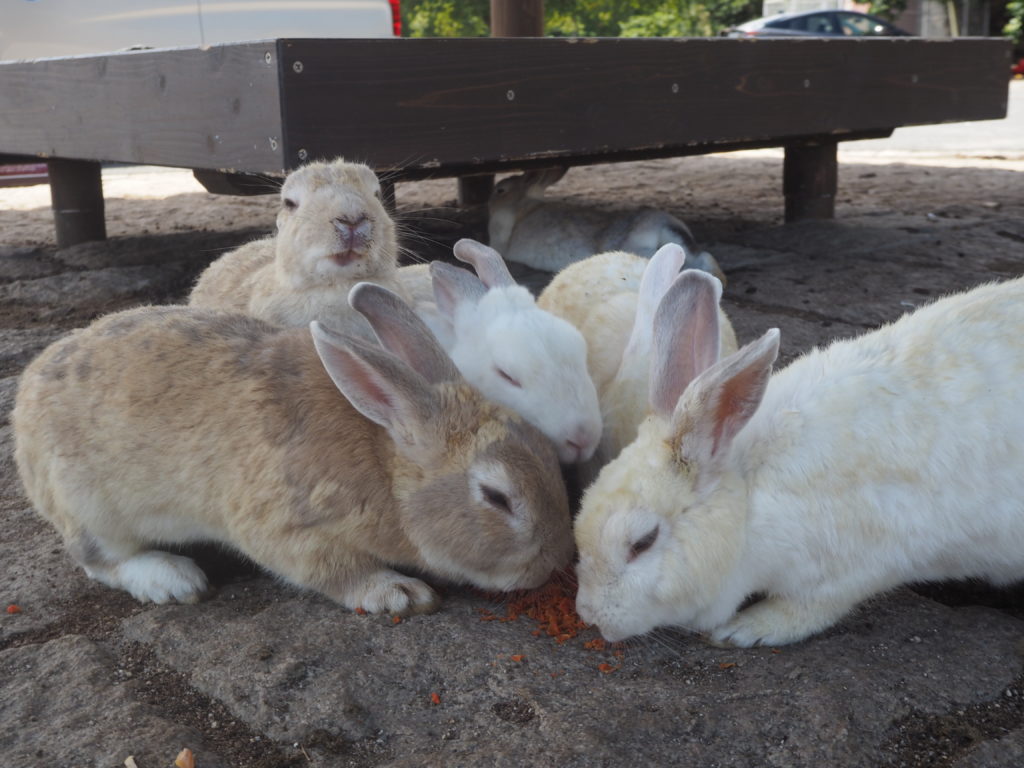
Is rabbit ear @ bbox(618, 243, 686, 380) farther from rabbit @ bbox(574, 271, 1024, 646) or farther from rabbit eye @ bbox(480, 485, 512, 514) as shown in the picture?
rabbit eye @ bbox(480, 485, 512, 514)

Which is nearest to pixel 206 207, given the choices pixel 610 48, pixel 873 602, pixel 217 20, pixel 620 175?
pixel 217 20

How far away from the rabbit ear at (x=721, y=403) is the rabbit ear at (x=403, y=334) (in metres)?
0.67

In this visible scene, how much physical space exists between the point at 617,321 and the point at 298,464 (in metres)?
1.33

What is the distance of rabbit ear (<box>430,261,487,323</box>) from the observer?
130 inches

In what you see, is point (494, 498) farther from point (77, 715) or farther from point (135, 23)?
point (135, 23)

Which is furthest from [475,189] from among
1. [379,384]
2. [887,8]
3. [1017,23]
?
[887,8]

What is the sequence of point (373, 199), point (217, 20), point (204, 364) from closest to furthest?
point (204, 364)
point (373, 199)
point (217, 20)

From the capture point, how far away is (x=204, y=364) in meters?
2.58

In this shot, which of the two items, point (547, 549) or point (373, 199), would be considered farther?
point (373, 199)

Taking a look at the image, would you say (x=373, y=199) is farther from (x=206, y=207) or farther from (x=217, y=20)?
(x=206, y=207)

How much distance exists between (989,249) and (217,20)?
16.2ft

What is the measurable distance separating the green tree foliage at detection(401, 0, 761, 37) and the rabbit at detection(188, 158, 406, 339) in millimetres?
20549

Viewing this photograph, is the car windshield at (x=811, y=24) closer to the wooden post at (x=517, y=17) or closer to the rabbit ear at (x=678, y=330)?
the wooden post at (x=517, y=17)

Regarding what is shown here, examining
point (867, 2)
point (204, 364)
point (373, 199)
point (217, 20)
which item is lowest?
point (204, 364)
